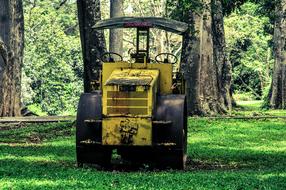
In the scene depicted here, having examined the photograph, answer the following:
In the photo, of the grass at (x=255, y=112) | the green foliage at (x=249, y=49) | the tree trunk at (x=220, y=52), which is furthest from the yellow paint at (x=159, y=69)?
the green foliage at (x=249, y=49)

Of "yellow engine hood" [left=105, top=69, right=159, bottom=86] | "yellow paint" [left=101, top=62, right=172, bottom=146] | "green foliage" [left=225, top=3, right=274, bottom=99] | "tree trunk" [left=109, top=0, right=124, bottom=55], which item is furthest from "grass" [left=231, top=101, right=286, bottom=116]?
"green foliage" [left=225, top=3, right=274, bottom=99]

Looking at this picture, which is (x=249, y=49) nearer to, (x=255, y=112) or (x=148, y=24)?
(x=255, y=112)

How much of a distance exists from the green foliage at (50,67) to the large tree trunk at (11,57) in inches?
1033

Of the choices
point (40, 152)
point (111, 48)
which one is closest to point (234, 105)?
point (111, 48)

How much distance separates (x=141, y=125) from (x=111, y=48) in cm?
2713

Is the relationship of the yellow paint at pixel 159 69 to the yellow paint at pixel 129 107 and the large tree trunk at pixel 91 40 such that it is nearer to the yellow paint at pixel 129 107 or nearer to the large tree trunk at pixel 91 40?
the yellow paint at pixel 129 107

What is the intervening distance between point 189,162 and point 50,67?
5215 cm

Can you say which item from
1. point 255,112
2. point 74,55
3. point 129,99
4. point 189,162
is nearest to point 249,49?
point 74,55

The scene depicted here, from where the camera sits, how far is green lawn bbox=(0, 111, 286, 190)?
41.3ft

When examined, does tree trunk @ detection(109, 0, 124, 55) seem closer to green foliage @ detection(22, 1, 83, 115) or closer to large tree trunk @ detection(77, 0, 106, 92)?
large tree trunk @ detection(77, 0, 106, 92)

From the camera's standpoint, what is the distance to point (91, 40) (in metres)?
25.2

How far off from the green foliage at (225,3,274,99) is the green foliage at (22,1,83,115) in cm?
1488

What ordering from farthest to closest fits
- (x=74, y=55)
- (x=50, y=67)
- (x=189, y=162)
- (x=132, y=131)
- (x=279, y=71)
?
(x=74, y=55) < (x=50, y=67) < (x=279, y=71) < (x=189, y=162) < (x=132, y=131)

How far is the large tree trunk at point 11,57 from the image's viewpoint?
3594cm
